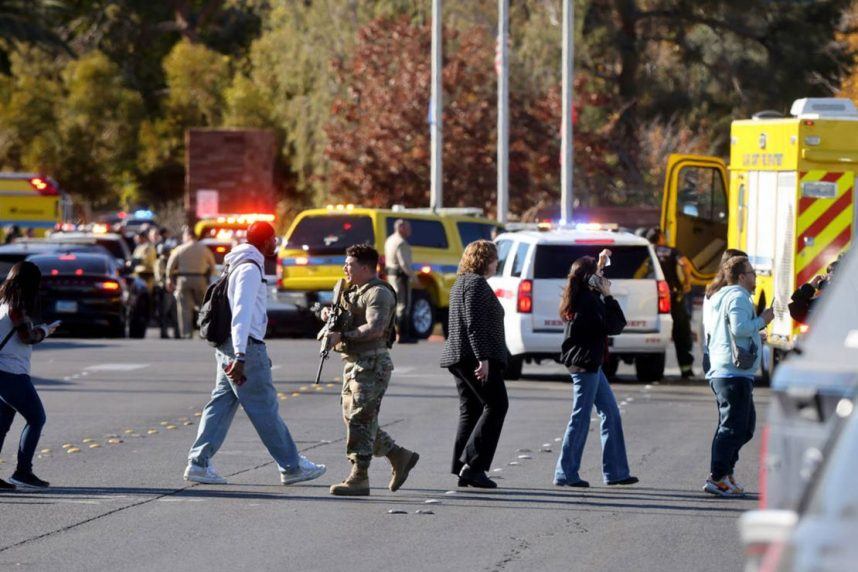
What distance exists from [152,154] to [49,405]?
54276 millimetres

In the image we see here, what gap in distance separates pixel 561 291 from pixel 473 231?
33.2 feet

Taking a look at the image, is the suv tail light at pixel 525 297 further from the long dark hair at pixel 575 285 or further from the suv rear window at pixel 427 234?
the suv rear window at pixel 427 234

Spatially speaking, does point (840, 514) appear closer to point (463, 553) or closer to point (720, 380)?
point (463, 553)

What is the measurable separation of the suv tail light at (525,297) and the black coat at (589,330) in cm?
814

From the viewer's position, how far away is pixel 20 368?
11.8 metres

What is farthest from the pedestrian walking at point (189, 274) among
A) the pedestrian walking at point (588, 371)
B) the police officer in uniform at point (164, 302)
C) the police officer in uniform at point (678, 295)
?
the pedestrian walking at point (588, 371)

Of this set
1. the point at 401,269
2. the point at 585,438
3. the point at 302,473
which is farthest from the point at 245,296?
the point at 401,269

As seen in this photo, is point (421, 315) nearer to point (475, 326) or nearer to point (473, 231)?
point (473, 231)

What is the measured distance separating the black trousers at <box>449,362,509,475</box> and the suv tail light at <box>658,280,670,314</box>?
8.85 metres

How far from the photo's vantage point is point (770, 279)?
19.5 m

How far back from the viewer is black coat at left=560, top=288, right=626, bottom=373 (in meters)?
12.0

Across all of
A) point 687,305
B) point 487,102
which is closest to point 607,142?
point 487,102

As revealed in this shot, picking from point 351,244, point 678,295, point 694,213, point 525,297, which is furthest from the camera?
point 351,244

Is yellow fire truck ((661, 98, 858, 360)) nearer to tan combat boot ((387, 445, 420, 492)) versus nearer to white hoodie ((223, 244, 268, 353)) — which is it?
tan combat boot ((387, 445, 420, 492))
